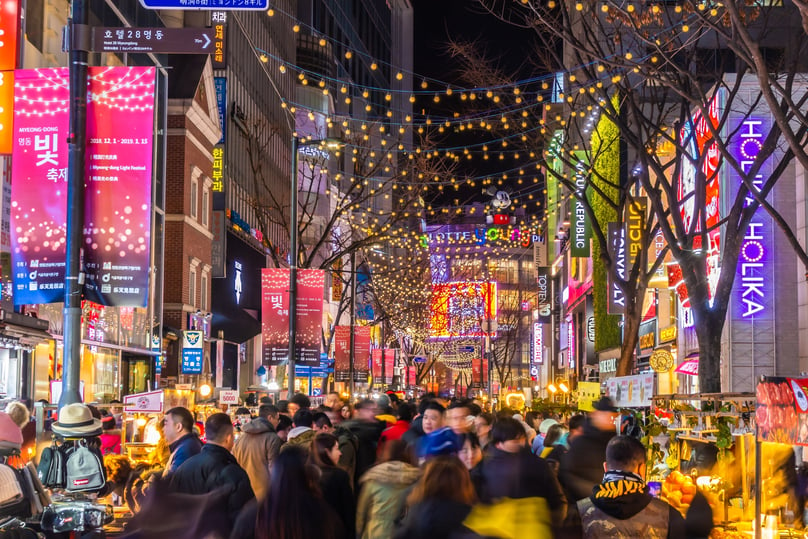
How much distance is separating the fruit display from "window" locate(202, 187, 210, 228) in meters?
34.3

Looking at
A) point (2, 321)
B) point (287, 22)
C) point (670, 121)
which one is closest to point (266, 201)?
point (287, 22)

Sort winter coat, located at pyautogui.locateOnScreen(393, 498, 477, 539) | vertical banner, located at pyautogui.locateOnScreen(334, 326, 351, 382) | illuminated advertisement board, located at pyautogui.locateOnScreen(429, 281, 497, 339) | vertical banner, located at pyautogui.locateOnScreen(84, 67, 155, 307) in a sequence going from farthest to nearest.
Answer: illuminated advertisement board, located at pyautogui.locateOnScreen(429, 281, 497, 339)
vertical banner, located at pyautogui.locateOnScreen(334, 326, 351, 382)
vertical banner, located at pyautogui.locateOnScreen(84, 67, 155, 307)
winter coat, located at pyautogui.locateOnScreen(393, 498, 477, 539)

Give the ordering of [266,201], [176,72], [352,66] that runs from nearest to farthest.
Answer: [176,72], [266,201], [352,66]

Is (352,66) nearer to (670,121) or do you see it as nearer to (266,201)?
(266,201)

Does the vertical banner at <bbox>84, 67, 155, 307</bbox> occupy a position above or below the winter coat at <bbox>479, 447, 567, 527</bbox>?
above

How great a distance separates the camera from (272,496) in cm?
601

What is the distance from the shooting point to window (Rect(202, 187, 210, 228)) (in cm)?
4519

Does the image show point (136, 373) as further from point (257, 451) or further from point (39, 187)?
point (257, 451)

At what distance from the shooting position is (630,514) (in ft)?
21.7

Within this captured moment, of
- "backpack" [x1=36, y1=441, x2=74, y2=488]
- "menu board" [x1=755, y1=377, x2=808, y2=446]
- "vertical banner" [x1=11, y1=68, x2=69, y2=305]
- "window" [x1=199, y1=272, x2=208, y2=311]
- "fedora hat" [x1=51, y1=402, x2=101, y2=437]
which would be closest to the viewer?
"menu board" [x1=755, y1=377, x2=808, y2=446]

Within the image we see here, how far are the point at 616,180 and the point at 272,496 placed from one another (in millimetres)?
42159

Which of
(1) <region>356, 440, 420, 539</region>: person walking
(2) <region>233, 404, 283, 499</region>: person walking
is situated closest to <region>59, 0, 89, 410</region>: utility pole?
(2) <region>233, 404, 283, 499</region>: person walking

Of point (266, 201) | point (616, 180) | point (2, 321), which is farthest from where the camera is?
point (266, 201)

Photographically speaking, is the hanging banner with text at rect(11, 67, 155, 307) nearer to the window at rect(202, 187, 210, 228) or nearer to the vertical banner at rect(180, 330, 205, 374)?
the vertical banner at rect(180, 330, 205, 374)
